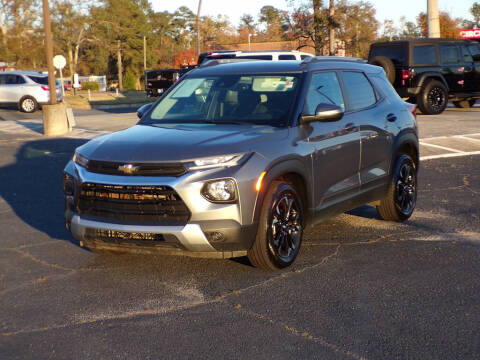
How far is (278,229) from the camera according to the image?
18.4 ft

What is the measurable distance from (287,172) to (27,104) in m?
25.1

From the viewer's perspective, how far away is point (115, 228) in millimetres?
5168

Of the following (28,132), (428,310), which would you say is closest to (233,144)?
(428,310)

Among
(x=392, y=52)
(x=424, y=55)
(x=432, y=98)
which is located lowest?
(x=432, y=98)

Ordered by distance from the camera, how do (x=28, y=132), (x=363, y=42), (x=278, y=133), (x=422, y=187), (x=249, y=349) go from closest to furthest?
(x=249, y=349) → (x=278, y=133) → (x=422, y=187) → (x=28, y=132) → (x=363, y=42)

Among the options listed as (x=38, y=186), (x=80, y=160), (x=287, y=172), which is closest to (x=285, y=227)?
(x=287, y=172)

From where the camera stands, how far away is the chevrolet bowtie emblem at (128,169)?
5.11 metres

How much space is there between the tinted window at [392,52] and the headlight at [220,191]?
16513 millimetres

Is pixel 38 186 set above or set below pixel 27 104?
below

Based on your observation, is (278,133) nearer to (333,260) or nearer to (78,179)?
(333,260)

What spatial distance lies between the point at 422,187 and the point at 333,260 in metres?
4.37

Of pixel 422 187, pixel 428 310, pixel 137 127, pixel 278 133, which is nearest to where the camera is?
pixel 428 310

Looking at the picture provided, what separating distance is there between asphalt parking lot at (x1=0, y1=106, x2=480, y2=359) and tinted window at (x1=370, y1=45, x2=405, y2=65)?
13297mm

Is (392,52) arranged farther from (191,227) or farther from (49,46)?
(191,227)
